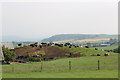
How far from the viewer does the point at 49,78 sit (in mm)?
23938

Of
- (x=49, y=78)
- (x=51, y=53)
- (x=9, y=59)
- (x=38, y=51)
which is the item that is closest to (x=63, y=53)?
(x=51, y=53)

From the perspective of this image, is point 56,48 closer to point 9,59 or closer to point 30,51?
point 30,51

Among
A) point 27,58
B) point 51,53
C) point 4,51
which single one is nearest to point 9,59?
point 4,51

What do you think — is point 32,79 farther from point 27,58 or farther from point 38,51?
point 38,51

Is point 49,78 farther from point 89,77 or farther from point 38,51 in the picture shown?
point 38,51

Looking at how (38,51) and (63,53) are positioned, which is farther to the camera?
(38,51)

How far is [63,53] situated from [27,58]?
1104 centimetres

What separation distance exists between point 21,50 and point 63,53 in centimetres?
1784

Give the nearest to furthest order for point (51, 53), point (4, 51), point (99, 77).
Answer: point (99, 77), point (4, 51), point (51, 53)

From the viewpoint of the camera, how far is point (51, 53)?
7438 centimetres

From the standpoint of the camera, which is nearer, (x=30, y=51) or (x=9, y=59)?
(x=9, y=59)

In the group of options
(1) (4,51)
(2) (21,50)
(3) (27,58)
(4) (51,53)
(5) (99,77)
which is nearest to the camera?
(5) (99,77)

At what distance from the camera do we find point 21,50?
8156 centimetres

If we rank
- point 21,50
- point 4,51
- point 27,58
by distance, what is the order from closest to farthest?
1. point 4,51
2. point 27,58
3. point 21,50
